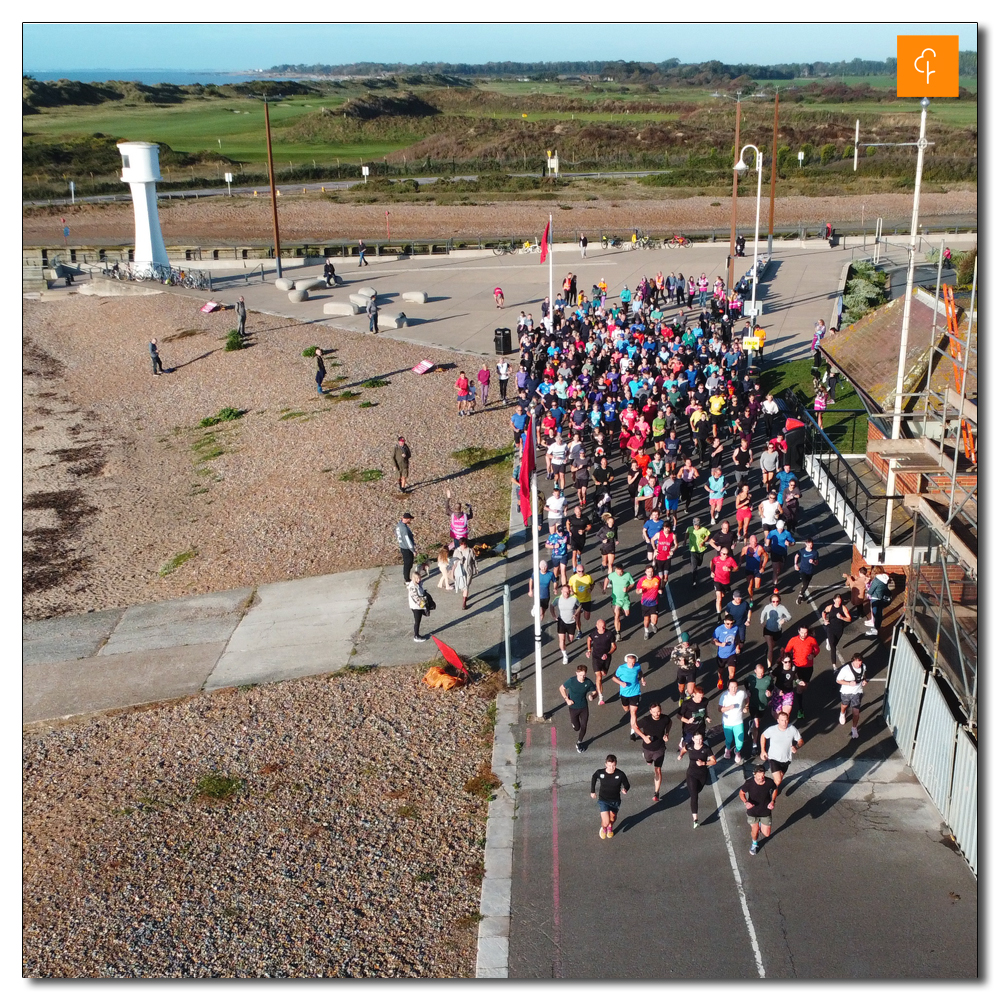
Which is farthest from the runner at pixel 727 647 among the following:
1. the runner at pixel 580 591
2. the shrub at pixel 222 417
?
the shrub at pixel 222 417

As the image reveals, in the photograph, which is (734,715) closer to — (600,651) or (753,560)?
(600,651)

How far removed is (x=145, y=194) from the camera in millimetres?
46656

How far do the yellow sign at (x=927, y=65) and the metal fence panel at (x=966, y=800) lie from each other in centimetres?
649

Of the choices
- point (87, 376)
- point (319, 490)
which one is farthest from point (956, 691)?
point (87, 376)

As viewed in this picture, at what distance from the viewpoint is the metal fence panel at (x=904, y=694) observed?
1185 centimetres

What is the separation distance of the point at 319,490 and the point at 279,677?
26.6ft

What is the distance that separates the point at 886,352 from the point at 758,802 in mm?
12250

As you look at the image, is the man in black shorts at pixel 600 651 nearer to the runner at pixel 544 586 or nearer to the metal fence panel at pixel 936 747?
the runner at pixel 544 586

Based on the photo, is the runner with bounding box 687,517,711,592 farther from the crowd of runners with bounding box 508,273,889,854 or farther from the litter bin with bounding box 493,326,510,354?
the litter bin with bounding box 493,326,510,354

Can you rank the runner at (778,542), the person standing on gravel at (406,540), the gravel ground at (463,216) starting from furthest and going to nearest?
the gravel ground at (463,216), the person standing on gravel at (406,540), the runner at (778,542)

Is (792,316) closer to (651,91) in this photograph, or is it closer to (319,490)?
(319,490)

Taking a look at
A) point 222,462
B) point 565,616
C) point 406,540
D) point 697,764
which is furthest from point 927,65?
point 222,462

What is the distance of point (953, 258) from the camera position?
40.6m

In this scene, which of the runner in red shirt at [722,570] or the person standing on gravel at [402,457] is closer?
Answer: the runner in red shirt at [722,570]
